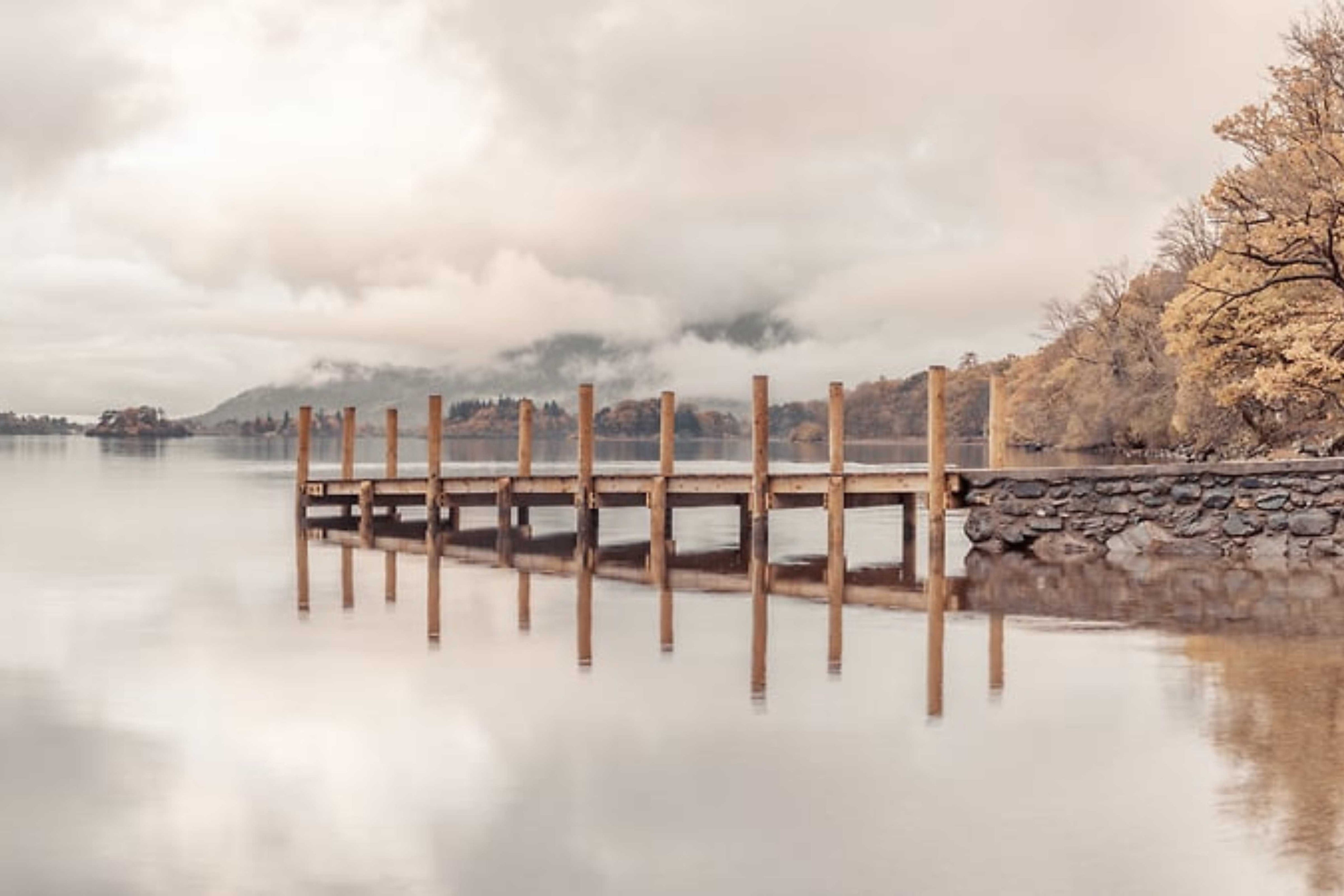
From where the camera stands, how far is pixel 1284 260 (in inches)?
1101

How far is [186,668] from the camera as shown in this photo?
1531cm

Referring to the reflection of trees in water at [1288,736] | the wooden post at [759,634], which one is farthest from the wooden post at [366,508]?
the reflection of trees in water at [1288,736]

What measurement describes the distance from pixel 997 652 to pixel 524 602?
25.0 ft

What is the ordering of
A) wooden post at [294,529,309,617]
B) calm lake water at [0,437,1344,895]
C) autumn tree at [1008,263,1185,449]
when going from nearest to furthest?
calm lake water at [0,437,1344,895] → wooden post at [294,529,309,617] → autumn tree at [1008,263,1185,449]

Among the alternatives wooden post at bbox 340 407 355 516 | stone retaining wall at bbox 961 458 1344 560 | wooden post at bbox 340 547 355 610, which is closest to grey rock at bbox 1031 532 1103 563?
stone retaining wall at bbox 961 458 1344 560

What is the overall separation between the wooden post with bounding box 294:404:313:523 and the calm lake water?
13284 mm

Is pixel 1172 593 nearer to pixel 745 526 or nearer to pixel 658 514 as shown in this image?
pixel 658 514

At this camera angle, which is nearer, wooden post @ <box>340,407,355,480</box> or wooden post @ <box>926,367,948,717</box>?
wooden post @ <box>926,367,948,717</box>


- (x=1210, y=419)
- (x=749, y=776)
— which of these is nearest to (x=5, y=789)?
(x=749, y=776)

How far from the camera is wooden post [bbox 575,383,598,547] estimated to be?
94.1 ft

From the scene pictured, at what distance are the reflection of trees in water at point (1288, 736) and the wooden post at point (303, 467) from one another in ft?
79.1

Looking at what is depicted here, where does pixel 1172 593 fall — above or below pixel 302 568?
above

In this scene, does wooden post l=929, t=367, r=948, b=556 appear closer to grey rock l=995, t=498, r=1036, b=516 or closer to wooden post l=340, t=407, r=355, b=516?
grey rock l=995, t=498, r=1036, b=516

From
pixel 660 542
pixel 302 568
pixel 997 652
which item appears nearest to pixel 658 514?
→ pixel 660 542
